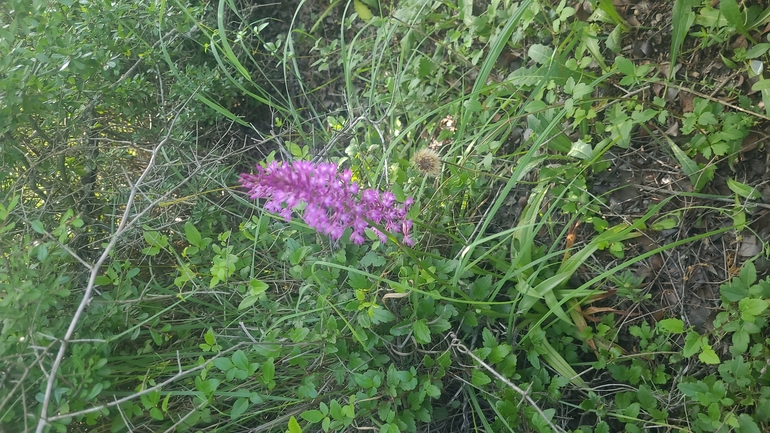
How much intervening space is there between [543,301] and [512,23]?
2.40 feet

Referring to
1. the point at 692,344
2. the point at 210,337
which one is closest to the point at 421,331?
the point at 210,337

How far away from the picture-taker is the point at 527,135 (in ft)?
4.76

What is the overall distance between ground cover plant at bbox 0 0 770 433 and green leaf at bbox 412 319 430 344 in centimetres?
1

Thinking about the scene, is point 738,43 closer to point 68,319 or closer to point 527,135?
point 527,135

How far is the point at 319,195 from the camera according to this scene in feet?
3.01

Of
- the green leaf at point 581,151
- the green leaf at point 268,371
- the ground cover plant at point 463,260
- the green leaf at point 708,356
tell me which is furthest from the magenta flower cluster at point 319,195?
the green leaf at point 708,356

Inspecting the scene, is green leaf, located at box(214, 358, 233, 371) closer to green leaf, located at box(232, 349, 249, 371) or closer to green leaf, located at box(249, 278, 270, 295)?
green leaf, located at box(232, 349, 249, 371)

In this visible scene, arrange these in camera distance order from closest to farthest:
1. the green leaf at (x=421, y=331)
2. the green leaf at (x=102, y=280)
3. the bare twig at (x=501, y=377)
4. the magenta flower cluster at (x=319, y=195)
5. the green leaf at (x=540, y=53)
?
the magenta flower cluster at (x=319, y=195), the bare twig at (x=501, y=377), the green leaf at (x=421, y=331), the green leaf at (x=102, y=280), the green leaf at (x=540, y=53)

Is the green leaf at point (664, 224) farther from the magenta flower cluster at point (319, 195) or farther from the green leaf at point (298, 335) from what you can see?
the green leaf at point (298, 335)

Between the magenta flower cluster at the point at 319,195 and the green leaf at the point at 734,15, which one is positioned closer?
the magenta flower cluster at the point at 319,195

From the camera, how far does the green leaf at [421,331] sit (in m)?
1.11

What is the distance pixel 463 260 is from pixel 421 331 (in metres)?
0.20

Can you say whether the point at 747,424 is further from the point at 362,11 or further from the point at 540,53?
the point at 362,11

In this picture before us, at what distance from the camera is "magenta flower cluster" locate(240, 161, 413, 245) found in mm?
885
